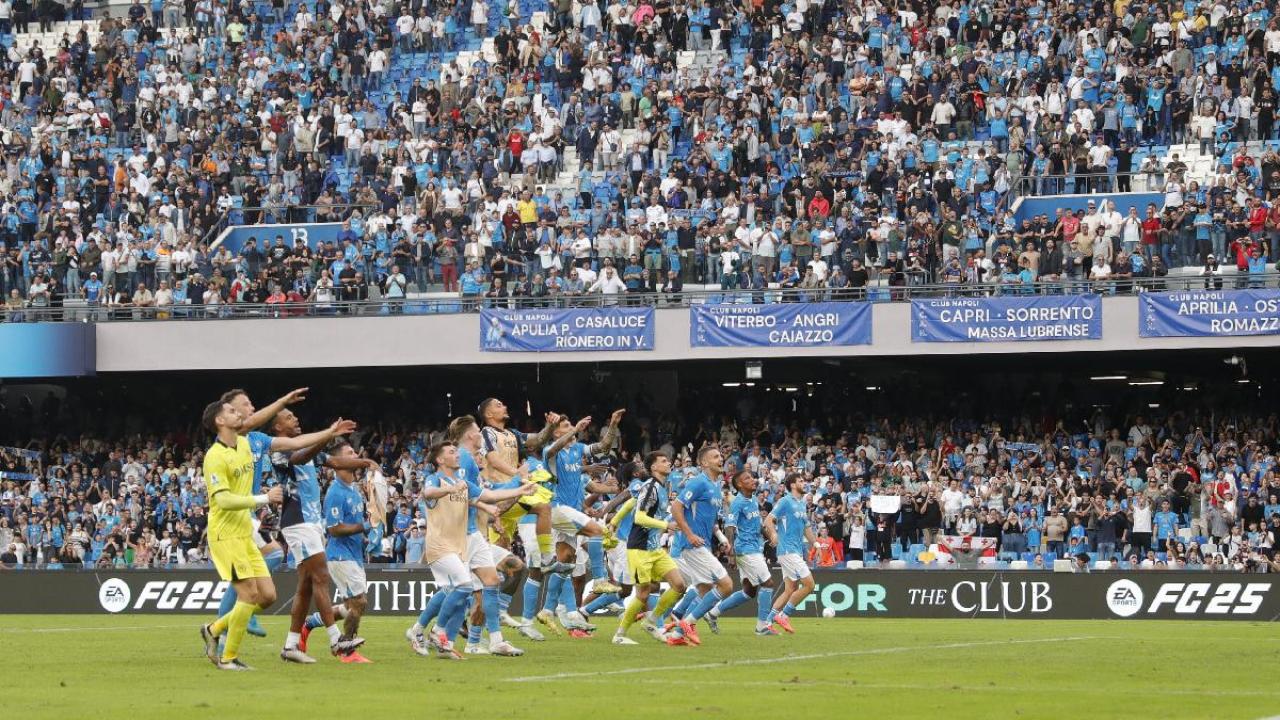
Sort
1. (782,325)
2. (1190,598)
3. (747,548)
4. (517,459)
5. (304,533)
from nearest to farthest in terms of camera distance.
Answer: (304,533) → (517,459) → (747,548) → (1190,598) → (782,325)

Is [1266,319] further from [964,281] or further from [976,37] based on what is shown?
[976,37]

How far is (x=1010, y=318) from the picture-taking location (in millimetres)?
37906

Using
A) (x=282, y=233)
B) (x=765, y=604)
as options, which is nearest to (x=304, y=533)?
(x=765, y=604)

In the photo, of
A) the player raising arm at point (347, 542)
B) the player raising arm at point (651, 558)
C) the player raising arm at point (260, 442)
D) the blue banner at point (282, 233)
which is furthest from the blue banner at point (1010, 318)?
the player raising arm at point (347, 542)

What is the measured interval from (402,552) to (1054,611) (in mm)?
13079

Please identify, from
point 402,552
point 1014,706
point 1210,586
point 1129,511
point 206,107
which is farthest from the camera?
point 206,107

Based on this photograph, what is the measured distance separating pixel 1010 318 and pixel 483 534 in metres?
20.6

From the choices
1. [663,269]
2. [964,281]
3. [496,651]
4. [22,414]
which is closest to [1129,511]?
[964,281]

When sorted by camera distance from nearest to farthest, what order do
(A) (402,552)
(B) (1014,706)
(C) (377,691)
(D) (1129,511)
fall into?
(B) (1014,706) → (C) (377,691) → (D) (1129,511) → (A) (402,552)

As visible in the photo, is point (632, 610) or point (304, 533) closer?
point (304, 533)

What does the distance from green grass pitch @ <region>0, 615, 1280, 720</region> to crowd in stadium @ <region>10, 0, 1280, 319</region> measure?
54.1ft

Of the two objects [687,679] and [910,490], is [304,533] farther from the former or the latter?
Answer: [910,490]

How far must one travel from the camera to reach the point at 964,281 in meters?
38.6

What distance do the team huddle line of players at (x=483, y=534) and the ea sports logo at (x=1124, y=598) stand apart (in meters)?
7.30
